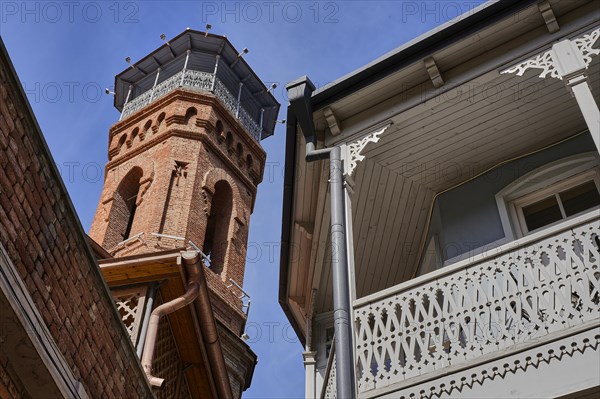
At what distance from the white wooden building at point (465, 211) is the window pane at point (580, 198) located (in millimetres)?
17

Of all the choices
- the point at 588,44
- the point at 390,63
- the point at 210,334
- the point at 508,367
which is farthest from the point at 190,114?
the point at 508,367

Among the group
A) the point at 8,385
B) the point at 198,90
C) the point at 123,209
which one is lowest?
the point at 8,385

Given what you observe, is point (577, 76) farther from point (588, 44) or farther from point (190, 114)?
point (190, 114)

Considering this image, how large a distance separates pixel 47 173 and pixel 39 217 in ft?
1.24

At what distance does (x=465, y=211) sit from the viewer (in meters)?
9.65

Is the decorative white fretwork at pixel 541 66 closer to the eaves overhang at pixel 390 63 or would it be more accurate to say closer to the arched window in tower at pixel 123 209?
the eaves overhang at pixel 390 63

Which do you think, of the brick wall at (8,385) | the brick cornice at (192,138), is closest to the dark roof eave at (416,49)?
the brick wall at (8,385)

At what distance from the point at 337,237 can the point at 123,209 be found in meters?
18.3

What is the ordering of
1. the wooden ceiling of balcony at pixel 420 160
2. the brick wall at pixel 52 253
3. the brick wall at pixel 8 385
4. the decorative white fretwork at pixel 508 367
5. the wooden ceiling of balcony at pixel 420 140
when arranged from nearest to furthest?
1. the brick wall at pixel 8 385
2. the brick wall at pixel 52 253
3. the decorative white fretwork at pixel 508 367
4. the wooden ceiling of balcony at pixel 420 140
5. the wooden ceiling of balcony at pixel 420 160

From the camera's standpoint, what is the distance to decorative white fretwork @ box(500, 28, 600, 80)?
766 centimetres

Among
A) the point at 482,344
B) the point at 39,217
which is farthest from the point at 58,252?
the point at 482,344

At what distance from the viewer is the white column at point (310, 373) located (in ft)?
32.7

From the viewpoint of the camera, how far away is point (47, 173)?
5.75 metres

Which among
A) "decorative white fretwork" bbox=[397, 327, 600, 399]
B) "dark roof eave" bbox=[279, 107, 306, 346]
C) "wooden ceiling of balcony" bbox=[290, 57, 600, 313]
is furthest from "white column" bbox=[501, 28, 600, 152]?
"dark roof eave" bbox=[279, 107, 306, 346]
